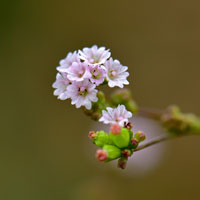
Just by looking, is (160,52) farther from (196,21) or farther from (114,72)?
(114,72)

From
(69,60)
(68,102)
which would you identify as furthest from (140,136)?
(68,102)

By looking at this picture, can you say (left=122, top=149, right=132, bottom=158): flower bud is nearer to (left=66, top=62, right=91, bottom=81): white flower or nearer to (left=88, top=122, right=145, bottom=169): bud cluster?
(left=88, top=122, right=145, bottom=169): bud cluster

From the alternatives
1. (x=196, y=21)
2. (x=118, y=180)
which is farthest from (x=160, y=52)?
(x=118, y=180)

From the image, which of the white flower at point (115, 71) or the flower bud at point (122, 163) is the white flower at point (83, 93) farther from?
the flower bud at point (122, 163)

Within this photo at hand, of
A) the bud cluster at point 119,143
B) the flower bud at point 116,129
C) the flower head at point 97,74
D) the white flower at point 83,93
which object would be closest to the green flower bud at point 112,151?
the bud cluster at point 119,143

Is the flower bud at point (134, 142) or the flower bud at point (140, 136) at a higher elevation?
the flower bud at point (140, 136)

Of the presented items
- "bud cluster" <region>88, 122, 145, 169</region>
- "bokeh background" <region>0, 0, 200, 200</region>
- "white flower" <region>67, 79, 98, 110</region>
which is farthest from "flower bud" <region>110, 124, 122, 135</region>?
"bokeh background" <region>0, 0, 200, 200</region>

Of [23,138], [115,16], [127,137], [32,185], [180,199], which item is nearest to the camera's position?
[127,137]
